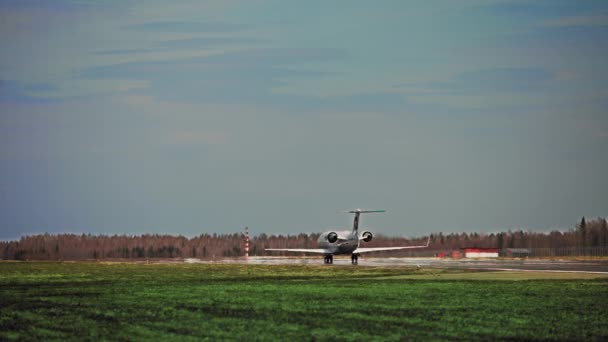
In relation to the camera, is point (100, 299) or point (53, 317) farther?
point (100, 299)

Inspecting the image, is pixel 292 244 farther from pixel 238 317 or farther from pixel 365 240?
pixel 238 317

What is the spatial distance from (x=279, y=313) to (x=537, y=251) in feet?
389

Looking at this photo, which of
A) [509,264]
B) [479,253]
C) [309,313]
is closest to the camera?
[309,313]

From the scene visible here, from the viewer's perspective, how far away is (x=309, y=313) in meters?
26.1

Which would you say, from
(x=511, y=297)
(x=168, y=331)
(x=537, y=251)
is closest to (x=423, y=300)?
(x=511, y=297)

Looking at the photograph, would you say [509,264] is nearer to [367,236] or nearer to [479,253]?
[367,236]

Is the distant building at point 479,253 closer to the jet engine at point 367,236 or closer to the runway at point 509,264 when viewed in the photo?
the runway at point 509,264

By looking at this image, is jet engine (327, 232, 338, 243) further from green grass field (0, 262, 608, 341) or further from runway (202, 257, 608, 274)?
green grass field (0, 262, 608, 341)

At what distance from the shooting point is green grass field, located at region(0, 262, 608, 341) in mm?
20984

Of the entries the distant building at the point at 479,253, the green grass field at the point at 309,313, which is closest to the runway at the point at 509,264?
the green grass field at the point at 309,313

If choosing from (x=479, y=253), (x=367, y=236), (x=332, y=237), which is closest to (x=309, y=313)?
(x=332, y=237)

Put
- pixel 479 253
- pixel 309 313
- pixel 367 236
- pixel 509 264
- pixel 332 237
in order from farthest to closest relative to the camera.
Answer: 1. pixel 479 253
2. pixel 367 236
3. pixel 332 237
4. pixel 509 264
5. pixel 309 313

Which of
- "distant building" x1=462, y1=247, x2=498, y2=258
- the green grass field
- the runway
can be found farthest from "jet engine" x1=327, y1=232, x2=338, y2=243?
the green grass field

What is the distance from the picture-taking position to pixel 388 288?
128ft
